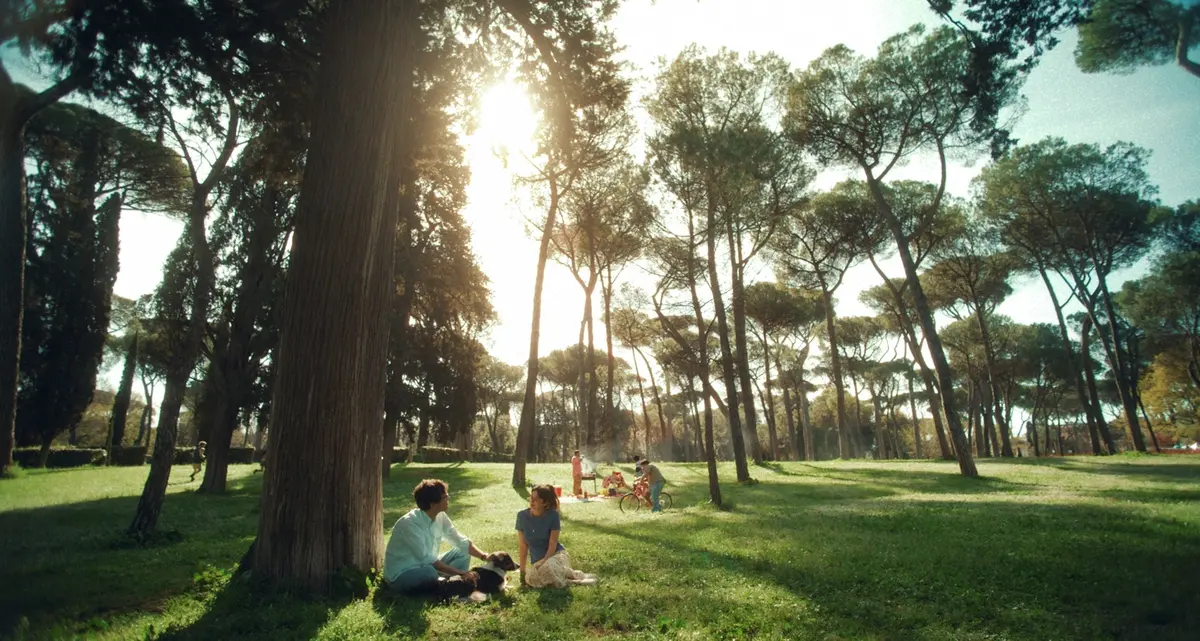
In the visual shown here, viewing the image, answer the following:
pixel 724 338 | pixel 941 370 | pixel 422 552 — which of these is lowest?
pixel 422 552

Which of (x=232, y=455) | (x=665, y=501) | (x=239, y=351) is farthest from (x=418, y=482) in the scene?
(x=232, y=455)

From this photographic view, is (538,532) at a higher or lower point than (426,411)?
lower

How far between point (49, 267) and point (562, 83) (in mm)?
26233

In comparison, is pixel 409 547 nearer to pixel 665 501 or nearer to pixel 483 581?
pixel 483 581

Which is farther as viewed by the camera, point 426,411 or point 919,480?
point 426,411

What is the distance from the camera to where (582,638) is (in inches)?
186

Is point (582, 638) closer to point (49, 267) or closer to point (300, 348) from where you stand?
point (300, 348)

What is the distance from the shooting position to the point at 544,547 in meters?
6.91

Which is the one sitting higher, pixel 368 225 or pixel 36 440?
pixel 368 225

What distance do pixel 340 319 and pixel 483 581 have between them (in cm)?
342

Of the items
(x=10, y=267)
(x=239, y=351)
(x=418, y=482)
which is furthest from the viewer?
(x=418, y=482)

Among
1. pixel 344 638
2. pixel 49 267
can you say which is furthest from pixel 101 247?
pixel 344 638

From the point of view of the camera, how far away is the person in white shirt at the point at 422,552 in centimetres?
600

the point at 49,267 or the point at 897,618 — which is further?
the point at 49,267
